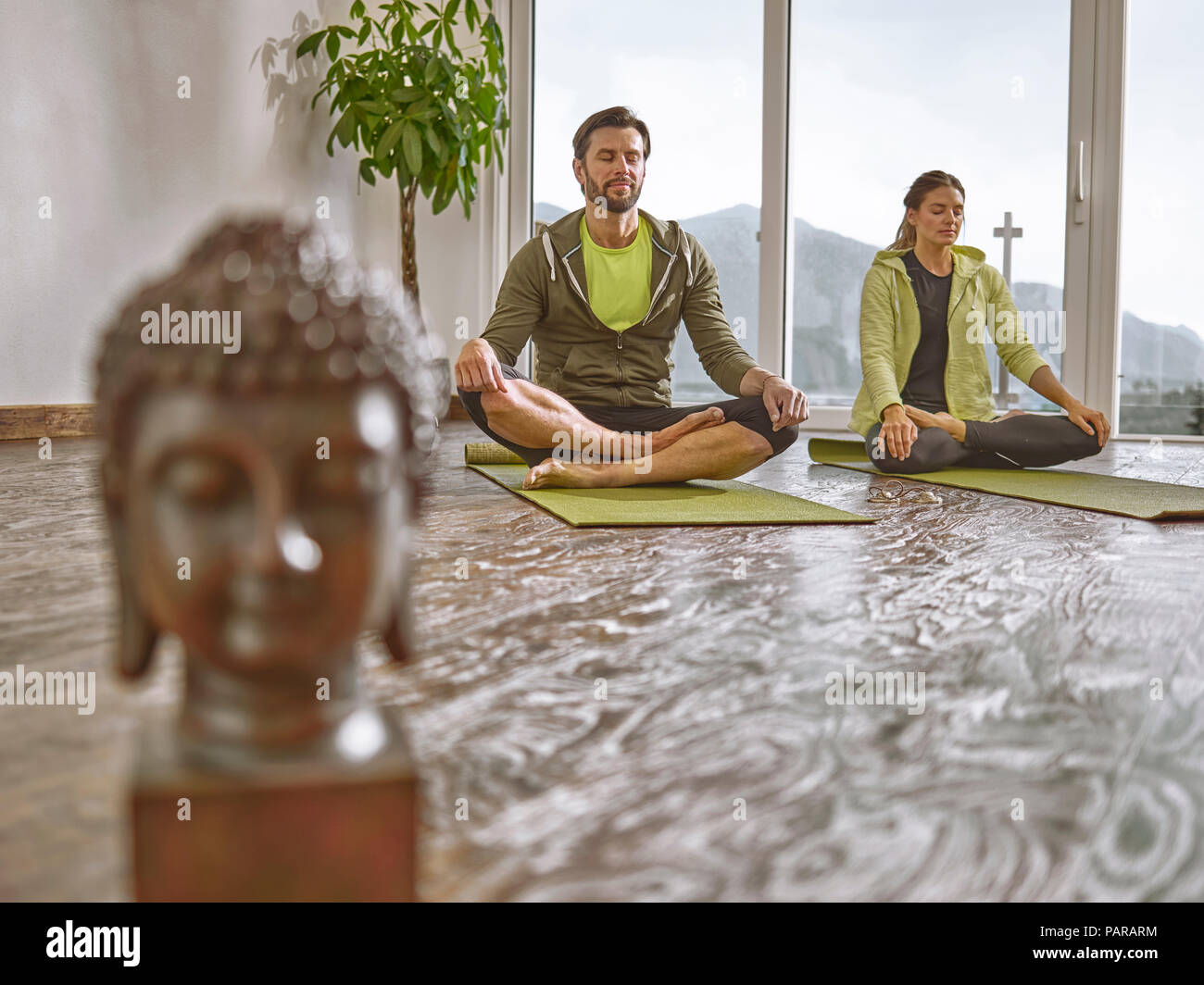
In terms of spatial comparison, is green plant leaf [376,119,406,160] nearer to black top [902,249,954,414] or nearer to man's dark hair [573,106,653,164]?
man's dark hair [573,106,653,164]

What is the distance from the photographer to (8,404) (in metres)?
3.69

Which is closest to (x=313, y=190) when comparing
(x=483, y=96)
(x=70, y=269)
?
(x=483, y=96)

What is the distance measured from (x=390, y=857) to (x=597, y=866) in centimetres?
12

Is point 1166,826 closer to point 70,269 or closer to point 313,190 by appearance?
point 70,269

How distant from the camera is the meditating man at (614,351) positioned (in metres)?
2.59

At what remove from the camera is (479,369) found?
246 cm

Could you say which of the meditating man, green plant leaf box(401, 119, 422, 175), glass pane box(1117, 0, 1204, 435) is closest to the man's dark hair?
the meditating man

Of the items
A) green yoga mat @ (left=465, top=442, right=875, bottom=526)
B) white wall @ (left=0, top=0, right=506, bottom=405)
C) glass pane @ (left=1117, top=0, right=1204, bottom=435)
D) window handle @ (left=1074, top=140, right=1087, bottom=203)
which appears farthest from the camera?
window handle @ (left=1074, top=140, right=1087, bottom=203)

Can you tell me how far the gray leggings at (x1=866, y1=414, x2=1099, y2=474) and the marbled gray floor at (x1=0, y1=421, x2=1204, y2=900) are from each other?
1.45 meters

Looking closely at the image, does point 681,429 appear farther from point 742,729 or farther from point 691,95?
point 691,95

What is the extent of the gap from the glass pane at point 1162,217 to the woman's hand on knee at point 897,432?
2.63 m

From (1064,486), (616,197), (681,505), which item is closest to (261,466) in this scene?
Answer: (681,505)

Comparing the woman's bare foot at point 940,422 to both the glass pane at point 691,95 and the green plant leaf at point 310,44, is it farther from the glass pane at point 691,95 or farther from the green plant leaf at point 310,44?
the green plant leaf at point 310,44

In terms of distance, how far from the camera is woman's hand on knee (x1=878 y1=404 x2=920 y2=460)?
2.84 m
